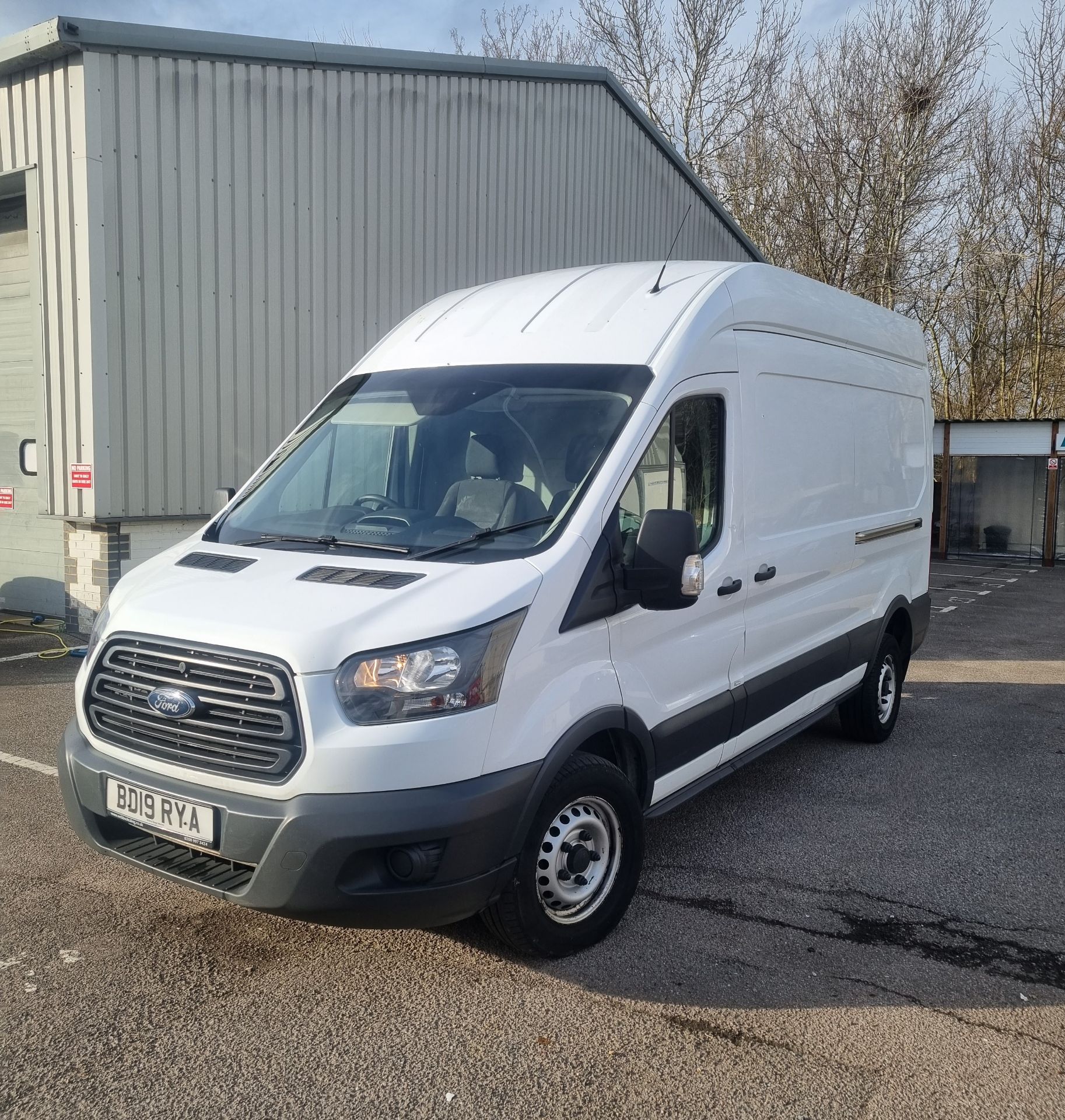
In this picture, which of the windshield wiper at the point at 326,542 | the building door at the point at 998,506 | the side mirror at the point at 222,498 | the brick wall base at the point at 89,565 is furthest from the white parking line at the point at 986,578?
the windshield wiper at the point at 326,542

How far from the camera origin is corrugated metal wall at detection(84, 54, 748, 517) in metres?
9.16

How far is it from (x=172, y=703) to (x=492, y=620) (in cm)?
104

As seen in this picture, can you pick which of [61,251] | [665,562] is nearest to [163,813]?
[665,562]

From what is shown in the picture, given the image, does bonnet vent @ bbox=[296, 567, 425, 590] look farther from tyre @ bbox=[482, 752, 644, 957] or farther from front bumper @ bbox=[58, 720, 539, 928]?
tyre @ bbox=[482, 752, 644, 957]

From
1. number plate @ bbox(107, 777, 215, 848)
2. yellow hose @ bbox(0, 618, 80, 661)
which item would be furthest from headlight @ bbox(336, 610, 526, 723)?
yellow hose @ bbox(0, 618, 80, 661)

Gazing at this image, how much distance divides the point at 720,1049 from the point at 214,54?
9271 millimetres

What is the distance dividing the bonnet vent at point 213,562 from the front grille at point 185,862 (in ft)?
3.06

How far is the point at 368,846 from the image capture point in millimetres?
3086

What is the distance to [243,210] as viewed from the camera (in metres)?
9.86

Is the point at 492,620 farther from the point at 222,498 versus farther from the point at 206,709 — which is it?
the point at 222,498

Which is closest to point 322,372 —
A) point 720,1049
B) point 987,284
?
point 720,1049

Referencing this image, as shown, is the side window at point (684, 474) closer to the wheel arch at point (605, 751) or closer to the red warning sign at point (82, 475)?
the wheel arch at point (605, 751)

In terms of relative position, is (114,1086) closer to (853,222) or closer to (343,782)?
(343,782)

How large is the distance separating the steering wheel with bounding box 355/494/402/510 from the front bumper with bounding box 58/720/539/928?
121 centimetres
